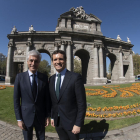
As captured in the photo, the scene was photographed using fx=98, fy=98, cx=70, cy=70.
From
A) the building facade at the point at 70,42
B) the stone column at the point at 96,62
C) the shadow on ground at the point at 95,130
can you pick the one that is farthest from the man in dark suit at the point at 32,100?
the stone column at the point at 96,62

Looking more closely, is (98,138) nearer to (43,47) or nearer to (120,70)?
(43,47)

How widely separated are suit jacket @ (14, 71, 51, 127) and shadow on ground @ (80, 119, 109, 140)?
1914mm

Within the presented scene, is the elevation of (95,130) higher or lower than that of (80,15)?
lower

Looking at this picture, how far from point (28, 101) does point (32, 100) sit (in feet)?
0.34

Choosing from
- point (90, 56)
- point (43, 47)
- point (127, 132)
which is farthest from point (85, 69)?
point (127, 132)

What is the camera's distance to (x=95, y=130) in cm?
386

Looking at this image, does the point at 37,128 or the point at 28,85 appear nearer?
the point at 28,85

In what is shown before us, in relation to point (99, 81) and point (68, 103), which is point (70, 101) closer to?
point (68, 103)

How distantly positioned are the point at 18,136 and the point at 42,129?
1846 mm

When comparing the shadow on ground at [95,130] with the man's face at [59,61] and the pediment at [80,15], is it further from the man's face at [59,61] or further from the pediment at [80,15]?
the pediment at [80,15]

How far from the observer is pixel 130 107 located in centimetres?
600

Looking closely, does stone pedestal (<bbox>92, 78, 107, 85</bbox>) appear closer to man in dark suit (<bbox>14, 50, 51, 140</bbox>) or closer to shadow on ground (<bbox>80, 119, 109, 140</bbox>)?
shadow on ground (<bbox>80, 119, 109, 140</bbox>)

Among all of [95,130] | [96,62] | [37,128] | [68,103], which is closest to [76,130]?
[68,103]

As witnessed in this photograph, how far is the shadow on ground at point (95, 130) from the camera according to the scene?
3520 millimetres
